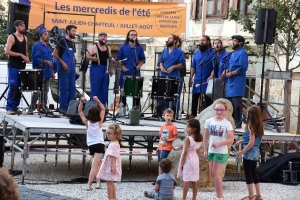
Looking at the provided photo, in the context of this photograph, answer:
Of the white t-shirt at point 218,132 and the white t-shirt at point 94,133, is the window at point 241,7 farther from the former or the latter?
the white t-shirt at point 218,132

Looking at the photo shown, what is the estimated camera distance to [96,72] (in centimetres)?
1532

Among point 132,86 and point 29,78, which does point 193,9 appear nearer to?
point 132,86

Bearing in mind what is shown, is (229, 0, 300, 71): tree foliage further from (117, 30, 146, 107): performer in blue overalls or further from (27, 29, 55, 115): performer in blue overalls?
(27, 29, 55, 115): performer in blue overalls

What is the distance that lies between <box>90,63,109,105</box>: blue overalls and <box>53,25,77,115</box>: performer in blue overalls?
1.27 feet

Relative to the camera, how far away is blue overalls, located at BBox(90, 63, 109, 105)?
15.3m

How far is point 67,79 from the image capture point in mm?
15164

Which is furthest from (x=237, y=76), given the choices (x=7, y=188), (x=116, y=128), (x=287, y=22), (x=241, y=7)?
(x=241, y=7)

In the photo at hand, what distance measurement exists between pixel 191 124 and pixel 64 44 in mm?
5248

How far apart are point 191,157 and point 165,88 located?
447cm

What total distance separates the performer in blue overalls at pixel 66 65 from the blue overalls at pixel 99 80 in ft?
1.27

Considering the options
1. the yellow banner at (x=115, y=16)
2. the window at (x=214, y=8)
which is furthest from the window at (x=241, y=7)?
the yellow banner at (x=115, y=16)

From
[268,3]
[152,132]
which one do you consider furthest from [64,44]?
[268,3]

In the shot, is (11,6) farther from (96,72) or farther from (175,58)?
(175,58)

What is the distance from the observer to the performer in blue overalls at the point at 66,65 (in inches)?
582
